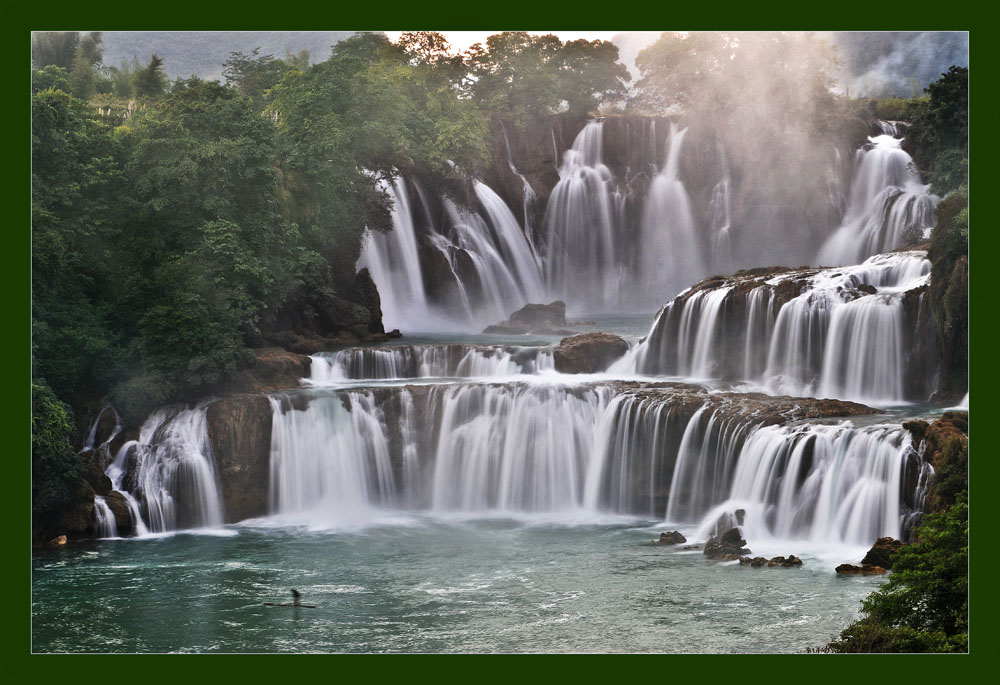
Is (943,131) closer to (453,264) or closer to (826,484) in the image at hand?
(826,484)

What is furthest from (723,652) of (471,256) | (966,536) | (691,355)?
(471,256)

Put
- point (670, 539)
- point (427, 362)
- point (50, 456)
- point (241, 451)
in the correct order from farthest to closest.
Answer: point (427, 362) → point (241, 451) → point (50, 456) → point (670, 539)

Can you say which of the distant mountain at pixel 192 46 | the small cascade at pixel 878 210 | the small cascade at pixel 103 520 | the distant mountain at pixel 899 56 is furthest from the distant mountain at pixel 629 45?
the small cascade at pixel 103 520

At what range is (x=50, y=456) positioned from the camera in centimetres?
1481

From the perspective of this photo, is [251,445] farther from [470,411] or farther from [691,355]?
[691,355]

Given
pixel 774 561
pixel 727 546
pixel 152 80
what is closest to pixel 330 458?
pixel 152 80

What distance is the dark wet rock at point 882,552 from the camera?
12383 mm

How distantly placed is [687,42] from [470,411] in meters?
5.67

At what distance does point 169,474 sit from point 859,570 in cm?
864

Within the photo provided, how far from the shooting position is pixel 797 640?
10906 millimetres

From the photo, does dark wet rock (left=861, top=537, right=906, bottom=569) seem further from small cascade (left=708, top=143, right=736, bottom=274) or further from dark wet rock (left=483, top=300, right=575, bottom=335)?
dark wet rock (left=483, top=300, right=575, bottom=335)

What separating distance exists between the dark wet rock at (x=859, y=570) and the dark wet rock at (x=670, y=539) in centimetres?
226

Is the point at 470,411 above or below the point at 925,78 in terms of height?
below

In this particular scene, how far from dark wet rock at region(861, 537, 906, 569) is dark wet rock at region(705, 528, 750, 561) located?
138 cm
